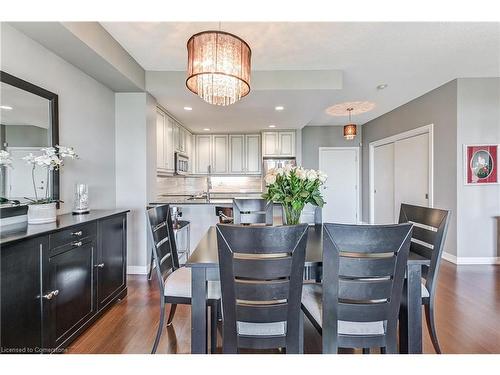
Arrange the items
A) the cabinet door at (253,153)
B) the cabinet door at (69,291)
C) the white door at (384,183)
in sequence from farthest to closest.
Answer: the cabinet door at (253,153)
the white door at (384,183)
the cabinet door at (69,291)

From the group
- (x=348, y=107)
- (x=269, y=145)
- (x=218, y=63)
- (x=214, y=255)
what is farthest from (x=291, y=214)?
(x=269, y=145)

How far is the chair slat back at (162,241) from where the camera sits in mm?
1605

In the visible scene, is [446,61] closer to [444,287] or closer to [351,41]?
[351,41]

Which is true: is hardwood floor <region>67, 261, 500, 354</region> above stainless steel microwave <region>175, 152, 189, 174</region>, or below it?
below

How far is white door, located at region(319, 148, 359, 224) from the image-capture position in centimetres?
613

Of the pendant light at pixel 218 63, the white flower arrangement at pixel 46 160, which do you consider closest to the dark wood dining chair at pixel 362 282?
the pendant light at pixel 218 63

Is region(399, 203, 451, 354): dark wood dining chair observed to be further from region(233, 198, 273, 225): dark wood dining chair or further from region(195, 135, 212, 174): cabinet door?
region(195, 135, 212, 174): cabinet door

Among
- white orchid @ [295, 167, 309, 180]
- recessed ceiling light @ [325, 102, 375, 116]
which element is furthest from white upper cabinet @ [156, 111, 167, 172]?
recessed ceiling light @ [325, 102, 375, 116]

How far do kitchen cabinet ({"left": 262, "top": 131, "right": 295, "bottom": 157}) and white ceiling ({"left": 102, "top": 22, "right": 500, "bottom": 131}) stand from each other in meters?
1.27

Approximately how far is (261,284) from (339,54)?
260cm

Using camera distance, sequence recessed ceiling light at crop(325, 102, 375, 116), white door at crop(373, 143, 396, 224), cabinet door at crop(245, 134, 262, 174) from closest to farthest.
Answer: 1. recessed ceiling light at crop(325, 102, 375, 116)
2. white door at crop(373, 143, 396, 224)
3. cabinet door at crop(245, 134, 262, 174)

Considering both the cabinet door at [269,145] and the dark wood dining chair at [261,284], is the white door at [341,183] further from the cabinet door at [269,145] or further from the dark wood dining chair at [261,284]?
the dark wood dining chair at [261,284]

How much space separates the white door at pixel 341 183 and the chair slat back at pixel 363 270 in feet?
16.6
